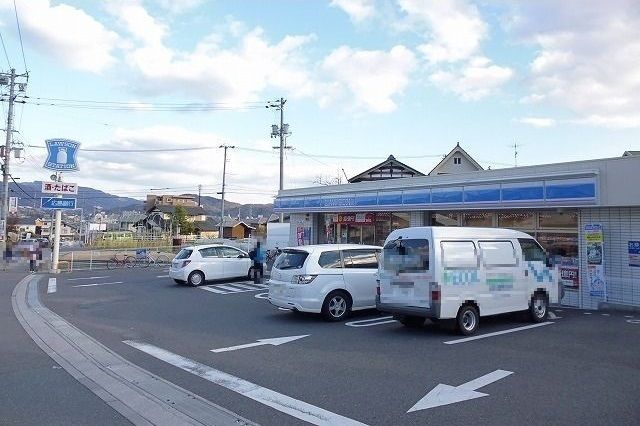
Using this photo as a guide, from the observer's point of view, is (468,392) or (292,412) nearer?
(292,412)

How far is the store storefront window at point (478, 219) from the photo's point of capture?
56.6 ft

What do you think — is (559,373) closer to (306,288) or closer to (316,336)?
(316,336)

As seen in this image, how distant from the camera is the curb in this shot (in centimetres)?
544

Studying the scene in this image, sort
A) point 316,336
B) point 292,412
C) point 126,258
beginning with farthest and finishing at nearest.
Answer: point 126,258
point 316,336
point 292,412

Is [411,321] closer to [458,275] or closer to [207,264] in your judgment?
[458,275]

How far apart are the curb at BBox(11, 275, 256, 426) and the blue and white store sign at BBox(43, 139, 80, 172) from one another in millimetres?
17493

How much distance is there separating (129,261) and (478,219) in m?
22.0

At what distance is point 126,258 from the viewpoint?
31.1 m

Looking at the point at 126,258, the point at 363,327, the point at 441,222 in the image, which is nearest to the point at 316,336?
the point at 363,327

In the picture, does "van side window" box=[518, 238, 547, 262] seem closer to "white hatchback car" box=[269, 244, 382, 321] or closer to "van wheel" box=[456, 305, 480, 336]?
"van wheel" box=[456, 305, 480, 336]

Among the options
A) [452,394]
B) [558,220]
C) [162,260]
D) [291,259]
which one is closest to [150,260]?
[162,260]

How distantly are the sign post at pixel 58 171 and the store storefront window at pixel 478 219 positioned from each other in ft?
65.5

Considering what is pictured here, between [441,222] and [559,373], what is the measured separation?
467 inches

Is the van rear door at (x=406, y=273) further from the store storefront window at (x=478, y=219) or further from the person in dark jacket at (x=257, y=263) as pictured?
the person in dark jacket at (x=257, y=263)
